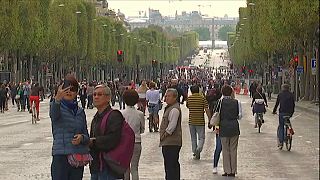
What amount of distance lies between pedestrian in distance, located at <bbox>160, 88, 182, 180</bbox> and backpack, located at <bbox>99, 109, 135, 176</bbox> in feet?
16.9

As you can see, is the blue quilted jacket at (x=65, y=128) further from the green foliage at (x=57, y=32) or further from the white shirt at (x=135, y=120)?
the green foliage at (x=57, y=32)

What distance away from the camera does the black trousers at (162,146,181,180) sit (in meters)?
16.3

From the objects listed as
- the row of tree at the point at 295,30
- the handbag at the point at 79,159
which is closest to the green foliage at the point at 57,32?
the row of tree at the point at 295,30

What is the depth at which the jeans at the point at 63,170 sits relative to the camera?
37.3 feet

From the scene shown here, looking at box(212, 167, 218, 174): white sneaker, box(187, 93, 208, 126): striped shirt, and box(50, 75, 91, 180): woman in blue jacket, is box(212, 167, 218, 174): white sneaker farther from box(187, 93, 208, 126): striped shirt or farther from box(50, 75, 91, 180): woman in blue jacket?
box(50, 75, 91, 180): woman in blue jacket

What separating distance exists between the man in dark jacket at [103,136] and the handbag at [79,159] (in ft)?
0.26

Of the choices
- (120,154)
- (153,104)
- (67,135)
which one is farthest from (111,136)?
(153,104)

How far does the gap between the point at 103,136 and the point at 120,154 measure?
282mm

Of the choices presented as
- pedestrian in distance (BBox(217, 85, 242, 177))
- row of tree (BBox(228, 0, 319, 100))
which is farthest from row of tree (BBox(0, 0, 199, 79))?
pedestrian in distance (BBox(217, 85, 242, 177))

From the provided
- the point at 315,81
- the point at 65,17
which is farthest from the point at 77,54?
the point at 315,81

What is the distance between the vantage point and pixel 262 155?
24688mm

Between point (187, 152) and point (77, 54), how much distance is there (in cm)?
8639

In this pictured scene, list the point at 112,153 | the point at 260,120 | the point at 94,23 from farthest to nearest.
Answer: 1. the point at 94,23
2. the point at 260,120
3. the point at 112,153

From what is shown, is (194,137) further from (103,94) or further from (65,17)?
(65,17)
